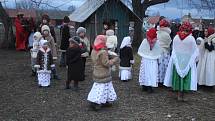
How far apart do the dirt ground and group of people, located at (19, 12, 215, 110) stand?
302mm

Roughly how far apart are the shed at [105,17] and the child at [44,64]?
32.9 ft

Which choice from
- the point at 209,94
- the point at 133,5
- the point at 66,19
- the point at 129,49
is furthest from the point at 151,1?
the point at 209,94

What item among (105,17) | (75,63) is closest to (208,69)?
(75,63)

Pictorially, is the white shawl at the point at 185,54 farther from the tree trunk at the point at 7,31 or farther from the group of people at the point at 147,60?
the tree trunk at the point at 7,31

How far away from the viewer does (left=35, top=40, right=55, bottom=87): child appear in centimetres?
1123

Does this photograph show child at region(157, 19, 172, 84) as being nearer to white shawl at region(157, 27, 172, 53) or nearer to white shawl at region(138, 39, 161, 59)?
white shawl at region(157, 27, 172, 53)

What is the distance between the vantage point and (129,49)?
12258 millimetres

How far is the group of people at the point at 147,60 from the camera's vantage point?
8750 millimetres

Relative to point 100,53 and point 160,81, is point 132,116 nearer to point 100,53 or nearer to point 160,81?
point 100,53

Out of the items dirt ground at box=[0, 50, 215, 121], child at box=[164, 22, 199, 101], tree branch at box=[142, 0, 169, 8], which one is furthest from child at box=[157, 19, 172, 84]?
tree branch at box=[142, 0, 169, 8]

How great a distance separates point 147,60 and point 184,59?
1.29 m

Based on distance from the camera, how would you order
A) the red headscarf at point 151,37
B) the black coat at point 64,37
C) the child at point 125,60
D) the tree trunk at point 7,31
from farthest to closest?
the tree trunk at point 7,31
the black coat at point 64,37
the child at point 125,60
the red headscarf at point 151,37

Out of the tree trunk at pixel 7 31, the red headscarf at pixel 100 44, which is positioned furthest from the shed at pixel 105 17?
the red headscarf at pixel 100 44

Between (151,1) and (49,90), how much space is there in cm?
1564
